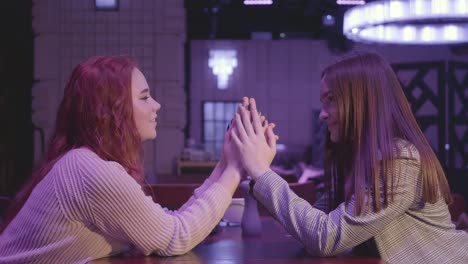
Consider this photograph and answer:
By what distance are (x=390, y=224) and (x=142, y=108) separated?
733mm

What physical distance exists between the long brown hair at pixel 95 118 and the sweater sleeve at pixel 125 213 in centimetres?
10

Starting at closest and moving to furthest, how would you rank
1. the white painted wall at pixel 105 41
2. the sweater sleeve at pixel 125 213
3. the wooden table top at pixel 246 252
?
the sweater sleeve at pixel 125 213
the wooden table top at pixel 246 252
the white painted wall at pixel 105 41

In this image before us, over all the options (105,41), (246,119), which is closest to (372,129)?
(246,119)

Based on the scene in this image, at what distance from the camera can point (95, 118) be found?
1480 mm

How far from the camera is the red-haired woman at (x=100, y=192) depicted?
1.36m

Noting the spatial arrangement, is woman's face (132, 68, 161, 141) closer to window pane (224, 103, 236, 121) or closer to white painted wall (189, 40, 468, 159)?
white painted wall (189, 40, 468, 159)

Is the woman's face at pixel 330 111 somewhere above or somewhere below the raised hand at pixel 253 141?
above

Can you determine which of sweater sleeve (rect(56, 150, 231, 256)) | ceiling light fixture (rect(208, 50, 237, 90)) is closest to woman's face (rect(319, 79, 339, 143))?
sweater sleeve (rect(56, 150, 231, 256))

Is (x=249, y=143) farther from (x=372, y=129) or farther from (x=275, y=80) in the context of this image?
(x=275, y=80)

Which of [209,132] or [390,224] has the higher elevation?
[390,224]

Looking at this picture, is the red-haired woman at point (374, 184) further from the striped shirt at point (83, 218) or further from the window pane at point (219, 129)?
the window pane at point (219, 129)

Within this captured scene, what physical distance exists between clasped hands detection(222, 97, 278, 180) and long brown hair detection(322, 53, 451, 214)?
21 centimetres

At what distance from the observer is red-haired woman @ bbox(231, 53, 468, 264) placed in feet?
4.69

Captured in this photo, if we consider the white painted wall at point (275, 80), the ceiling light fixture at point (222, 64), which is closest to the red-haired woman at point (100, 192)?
the ceiling light fixture at point (222, 64)
